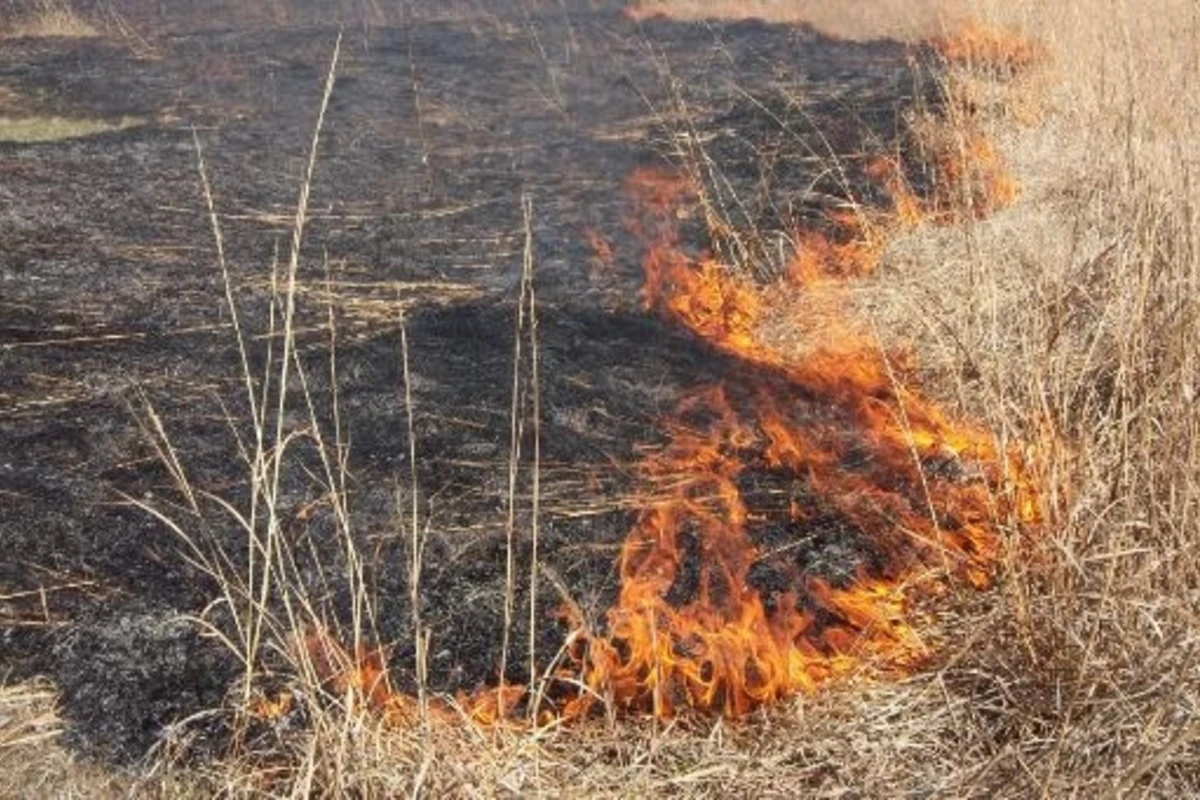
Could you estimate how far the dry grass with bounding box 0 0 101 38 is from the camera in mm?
Answer: 12000

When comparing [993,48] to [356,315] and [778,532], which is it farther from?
[778,532]

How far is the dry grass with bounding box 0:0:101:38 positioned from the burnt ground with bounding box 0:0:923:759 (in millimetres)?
935

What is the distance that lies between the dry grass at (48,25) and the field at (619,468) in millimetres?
5185

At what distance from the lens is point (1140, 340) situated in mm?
3076

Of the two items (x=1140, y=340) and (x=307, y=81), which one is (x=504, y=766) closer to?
(x=1140, y=340)

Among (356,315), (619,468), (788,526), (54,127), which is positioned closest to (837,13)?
(54,127)

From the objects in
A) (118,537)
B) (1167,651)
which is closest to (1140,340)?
(1167,651)

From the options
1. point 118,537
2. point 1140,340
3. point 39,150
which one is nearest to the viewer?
point 1140,340

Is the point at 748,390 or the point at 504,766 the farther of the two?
the point at 748,390

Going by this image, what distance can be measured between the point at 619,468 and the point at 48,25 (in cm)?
1103

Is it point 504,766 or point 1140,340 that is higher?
point 1140,340

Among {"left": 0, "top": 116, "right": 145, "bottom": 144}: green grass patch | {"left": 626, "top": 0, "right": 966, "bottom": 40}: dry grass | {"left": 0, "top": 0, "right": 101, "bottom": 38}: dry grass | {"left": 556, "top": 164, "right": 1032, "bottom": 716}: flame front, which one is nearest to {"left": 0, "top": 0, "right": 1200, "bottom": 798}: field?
{"left": 556, "top": 164, "right": 1032, "bottom": 716}: flame front

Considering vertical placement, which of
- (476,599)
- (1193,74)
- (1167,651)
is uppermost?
(1193,74)

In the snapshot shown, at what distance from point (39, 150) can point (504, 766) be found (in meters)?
6.50
